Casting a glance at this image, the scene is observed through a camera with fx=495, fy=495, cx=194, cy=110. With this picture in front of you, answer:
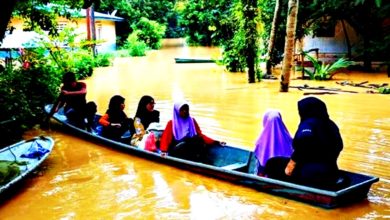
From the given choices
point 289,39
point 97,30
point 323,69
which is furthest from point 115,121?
point 97,30

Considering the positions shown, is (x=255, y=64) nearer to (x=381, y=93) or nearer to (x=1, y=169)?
(x=381, y=93)

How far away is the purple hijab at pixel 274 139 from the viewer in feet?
20.0

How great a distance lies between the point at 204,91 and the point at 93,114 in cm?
691

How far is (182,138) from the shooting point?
7.50 m

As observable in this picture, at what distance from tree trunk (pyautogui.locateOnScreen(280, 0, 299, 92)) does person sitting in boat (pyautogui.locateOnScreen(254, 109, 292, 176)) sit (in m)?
9.49

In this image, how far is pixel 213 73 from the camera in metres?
23.0

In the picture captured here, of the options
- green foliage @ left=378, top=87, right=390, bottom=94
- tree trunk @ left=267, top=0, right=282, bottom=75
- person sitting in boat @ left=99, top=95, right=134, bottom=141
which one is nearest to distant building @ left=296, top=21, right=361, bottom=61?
tree trunk @ left=267, top=0, right=282, bottom=75

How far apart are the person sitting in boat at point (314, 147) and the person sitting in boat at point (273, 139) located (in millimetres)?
355

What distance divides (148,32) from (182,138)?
1521 inches

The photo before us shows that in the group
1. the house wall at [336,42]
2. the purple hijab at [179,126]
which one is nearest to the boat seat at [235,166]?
the purple hijab at [179,126]

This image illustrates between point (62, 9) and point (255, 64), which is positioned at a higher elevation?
point (62, 9)

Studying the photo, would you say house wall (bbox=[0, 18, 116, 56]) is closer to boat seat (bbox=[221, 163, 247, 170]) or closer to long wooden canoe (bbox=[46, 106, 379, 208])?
long wooden canoe (bbox=[46, 106, 379, 208])

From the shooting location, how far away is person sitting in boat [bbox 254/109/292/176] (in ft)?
20.0

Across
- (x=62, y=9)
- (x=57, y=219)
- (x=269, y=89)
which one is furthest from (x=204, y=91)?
(x=57, y=219)
